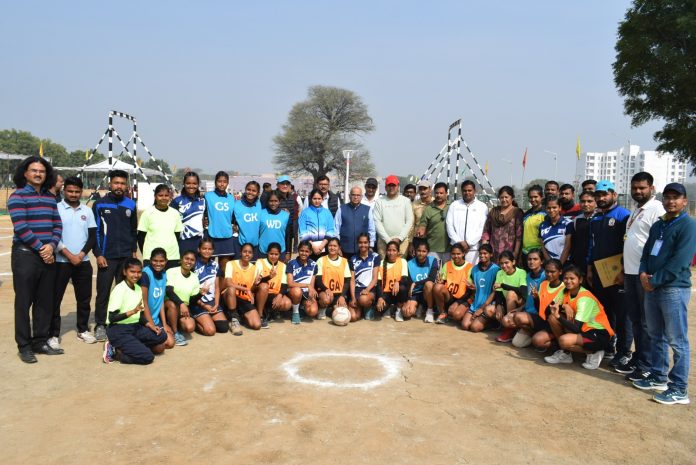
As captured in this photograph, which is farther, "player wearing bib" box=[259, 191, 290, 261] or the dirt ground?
"player wearing bib" box=[259, 191, 290, 261]

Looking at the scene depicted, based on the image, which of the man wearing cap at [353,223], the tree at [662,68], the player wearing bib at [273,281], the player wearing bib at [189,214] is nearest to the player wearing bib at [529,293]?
the man wearing cap at [353,223]

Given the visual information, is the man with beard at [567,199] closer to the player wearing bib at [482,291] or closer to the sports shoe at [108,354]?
the player wearing bib at [482,291]

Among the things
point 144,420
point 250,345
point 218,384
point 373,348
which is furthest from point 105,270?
point 373,348

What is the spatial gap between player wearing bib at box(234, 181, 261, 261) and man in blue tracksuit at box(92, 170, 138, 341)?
1446 mm

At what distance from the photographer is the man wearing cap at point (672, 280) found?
4199 mm

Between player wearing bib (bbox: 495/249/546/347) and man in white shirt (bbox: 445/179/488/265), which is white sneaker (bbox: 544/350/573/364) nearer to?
player wearing bib (bbox: 495/249/546/347)

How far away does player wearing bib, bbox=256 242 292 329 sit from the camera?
6859mm

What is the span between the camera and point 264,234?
23.3ft

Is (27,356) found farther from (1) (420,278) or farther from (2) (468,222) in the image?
(2) (468,222)

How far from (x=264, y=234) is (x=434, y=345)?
279 centimetres

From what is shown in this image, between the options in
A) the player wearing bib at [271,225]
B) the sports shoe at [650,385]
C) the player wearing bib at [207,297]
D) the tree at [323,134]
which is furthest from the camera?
the tree at [323,134]

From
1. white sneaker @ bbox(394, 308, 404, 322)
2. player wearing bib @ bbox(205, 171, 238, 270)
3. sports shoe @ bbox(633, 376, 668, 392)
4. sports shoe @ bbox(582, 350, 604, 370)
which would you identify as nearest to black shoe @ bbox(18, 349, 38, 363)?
player wearing bib @ bbox(205, 171, 238, 270)

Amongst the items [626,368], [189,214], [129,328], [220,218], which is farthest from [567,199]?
[129,328]

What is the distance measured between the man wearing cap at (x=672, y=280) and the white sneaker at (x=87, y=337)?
18.7 feet
